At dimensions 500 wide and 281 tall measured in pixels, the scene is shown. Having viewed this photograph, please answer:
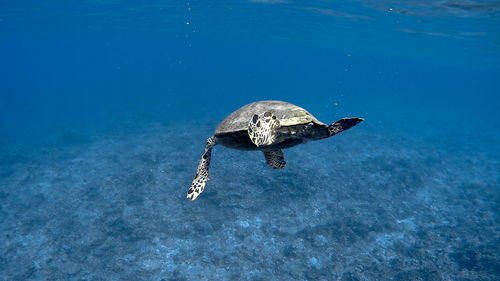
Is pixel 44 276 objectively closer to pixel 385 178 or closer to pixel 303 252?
pixel 303 252

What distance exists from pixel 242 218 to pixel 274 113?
815cm

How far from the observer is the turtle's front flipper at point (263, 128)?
389cm

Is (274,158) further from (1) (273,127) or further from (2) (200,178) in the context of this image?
(1) (273,127)

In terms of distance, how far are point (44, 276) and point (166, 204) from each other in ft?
15.5

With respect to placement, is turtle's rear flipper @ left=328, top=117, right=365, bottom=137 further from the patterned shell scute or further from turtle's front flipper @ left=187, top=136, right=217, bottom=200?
turtle's front flipper @ left=187, top=136, right=217, bottom=200

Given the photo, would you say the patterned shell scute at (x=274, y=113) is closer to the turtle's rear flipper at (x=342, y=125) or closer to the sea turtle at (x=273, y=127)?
the sea turtle at (x=273, y=127)

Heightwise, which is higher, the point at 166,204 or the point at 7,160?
the point at 166,204

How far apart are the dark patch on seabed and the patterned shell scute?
658cm

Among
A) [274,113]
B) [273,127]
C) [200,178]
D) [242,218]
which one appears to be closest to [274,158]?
[200,178]

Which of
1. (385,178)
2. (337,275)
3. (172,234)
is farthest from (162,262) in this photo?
(385,178)

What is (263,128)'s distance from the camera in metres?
3.94

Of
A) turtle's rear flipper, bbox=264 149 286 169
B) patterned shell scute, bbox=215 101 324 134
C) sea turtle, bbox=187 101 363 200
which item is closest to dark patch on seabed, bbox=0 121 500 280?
turtle's rear flipper, bbox=264 149 286 169

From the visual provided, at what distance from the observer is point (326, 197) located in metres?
13.3

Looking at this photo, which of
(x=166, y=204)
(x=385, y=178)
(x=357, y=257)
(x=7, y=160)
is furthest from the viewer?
(x=7, y=160)
